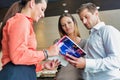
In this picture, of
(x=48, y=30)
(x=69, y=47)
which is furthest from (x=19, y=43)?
(x=48, y=30)

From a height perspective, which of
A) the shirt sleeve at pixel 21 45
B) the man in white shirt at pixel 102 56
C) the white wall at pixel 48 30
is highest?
the shirt sleeve at pixel 21 45

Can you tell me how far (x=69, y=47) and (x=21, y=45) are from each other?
1.29 feet

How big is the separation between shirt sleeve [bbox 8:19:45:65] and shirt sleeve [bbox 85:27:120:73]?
39 cm

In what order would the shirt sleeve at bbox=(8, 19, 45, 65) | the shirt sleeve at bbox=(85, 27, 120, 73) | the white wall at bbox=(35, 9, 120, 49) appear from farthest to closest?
the white wall at bbox=(35, 9, 120, 49) → the shirt sleeve at bbox=(85, 27, 120, 73) → the shirt sleeve at bbox=(8, 19, 45, 65)

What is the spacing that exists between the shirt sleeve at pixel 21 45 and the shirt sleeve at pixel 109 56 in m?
0.39

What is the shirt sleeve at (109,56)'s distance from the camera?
1.55 metres

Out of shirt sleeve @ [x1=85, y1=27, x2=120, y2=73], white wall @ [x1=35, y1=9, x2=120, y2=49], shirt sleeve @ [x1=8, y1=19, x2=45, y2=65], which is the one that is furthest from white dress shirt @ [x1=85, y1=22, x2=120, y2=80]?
white wall @ [x1=35, y1=9, x2=120, y2=49]

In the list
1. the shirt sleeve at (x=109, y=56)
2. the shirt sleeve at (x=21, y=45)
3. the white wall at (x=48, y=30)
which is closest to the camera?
the shirt sleeve at (x=21, y=45)

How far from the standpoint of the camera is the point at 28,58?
1319 millimetres

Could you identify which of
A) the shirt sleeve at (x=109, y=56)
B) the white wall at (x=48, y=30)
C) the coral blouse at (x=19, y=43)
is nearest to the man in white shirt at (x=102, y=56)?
the shirt sleeve at (x=109, y=56)

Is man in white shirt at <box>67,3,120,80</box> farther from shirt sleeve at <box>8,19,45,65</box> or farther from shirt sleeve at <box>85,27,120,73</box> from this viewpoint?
shirt sleeve at <box>8,19,45,65</box>

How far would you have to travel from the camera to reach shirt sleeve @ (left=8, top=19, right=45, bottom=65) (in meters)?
1.30

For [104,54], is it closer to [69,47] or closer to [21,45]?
[69,47]

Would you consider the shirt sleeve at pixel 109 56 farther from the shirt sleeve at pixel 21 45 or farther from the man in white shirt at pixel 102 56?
the shirt sleeve at pixel 21 45
